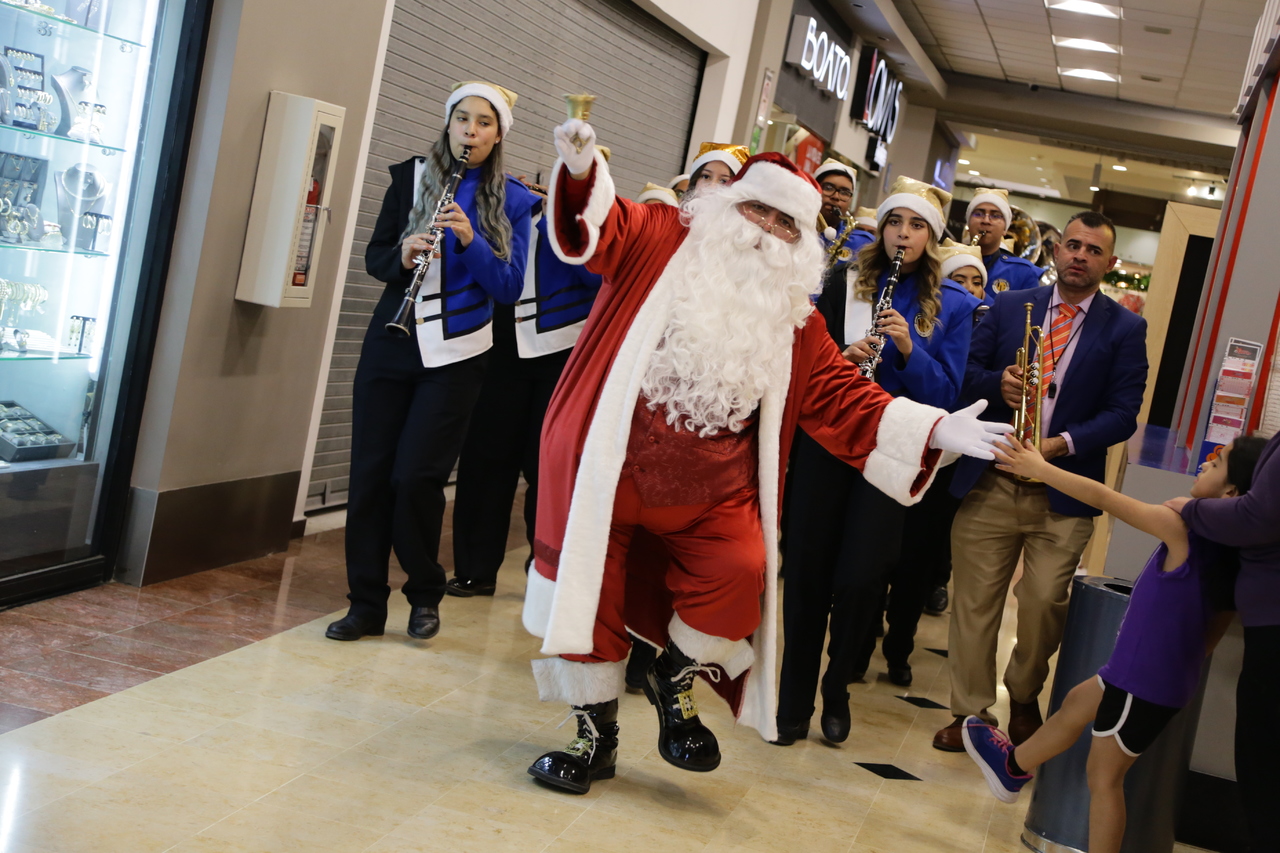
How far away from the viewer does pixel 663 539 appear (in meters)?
3.05

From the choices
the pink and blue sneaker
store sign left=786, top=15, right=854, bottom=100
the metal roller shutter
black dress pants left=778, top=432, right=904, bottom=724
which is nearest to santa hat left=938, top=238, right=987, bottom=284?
black dress pants left=778, top=432, right=904, bottom=724

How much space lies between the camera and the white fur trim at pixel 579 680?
2.98 meters

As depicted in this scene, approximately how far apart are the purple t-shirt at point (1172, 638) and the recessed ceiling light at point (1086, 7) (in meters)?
8.76

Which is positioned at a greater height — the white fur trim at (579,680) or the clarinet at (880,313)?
the clarinet at (880,313)

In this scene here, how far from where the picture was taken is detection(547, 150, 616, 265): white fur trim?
2.74 m

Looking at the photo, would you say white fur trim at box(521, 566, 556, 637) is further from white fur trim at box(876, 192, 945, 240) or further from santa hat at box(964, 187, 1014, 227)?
santa hat at box(964, 187, 1014, 227)

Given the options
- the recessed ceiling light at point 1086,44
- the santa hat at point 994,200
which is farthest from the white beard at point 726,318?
the recessed ceiling light at point 1086,44

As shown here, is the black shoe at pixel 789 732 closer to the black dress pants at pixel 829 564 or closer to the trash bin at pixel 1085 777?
the black dress pants at pixel 829 564

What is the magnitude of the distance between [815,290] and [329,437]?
3051 mm

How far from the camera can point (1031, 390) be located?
11.6 feet

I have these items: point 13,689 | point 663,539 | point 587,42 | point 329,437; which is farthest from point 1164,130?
point 13,689

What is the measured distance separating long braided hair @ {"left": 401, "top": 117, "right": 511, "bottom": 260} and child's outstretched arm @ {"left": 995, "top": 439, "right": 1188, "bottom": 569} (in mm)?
1831

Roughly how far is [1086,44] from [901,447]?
10402mm

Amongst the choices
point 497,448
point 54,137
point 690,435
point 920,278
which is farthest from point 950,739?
point 54,137
